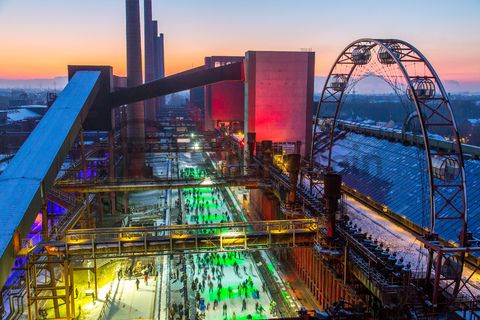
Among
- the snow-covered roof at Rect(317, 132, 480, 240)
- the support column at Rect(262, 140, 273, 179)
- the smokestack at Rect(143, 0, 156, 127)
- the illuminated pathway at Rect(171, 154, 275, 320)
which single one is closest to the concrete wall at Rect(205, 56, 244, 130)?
the snow-covered roof at Rect(317, 132, 480, 240)

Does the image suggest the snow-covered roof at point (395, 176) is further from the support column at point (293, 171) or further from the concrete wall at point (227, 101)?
the concrete wall at point (227, 101)

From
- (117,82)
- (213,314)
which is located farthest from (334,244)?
(117,82)

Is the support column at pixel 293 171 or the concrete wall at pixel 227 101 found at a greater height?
the concrete wall at pixel 227 101

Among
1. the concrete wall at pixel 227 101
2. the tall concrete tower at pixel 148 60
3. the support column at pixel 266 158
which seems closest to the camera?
the support column at pixel 266 158

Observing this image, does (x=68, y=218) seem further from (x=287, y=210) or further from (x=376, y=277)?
(x=376, y=277)

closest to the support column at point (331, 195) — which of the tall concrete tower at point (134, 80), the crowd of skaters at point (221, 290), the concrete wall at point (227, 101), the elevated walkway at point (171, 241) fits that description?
the elevated walkway at point (171, 241)

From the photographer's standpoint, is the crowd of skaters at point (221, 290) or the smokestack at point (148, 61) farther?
the smokestack at point (148, 61)
